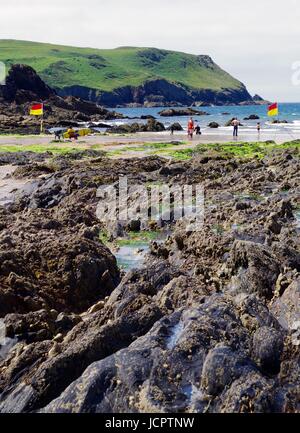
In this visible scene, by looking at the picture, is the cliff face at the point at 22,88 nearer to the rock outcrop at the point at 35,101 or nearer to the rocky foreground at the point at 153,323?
the rock outcrop at the point at 35,101

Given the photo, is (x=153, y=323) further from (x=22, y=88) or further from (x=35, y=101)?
(x=22, y=88)

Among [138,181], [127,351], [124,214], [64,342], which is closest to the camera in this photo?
[127,351]

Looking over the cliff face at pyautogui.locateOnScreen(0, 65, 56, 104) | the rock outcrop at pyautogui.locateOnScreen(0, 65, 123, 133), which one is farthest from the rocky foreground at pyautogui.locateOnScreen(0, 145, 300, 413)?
the cliff face at pyautogui.locateOnScreen(0, 65, 56, 104)

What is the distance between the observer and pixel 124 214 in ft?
70.2

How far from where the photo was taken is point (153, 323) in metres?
8.64

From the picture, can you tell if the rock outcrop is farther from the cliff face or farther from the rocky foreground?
the rocky foreground

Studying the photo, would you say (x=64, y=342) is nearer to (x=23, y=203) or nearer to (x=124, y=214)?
(x=124, y=214)

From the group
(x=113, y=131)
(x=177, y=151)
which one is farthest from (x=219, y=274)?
(x=113, y=131)

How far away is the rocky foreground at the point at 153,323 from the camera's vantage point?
680 centimetres

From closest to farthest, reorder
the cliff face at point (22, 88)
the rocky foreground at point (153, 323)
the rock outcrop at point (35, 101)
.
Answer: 1. the rocky foreground at point (153, 323)
2. the rock outcrop at point (35, 101)
3. the cliff face at point (22, 88)

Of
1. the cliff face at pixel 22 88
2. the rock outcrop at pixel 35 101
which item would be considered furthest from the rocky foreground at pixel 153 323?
the cliff face at pixel 22 88

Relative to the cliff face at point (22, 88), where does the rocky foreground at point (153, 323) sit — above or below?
below

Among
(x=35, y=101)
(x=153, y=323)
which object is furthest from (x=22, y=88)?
(x=153, y=323)
